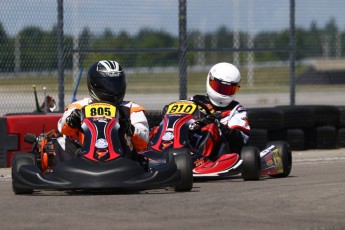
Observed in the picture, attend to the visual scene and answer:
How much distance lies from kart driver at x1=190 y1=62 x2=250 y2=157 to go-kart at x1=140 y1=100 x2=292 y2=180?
80 millimetres

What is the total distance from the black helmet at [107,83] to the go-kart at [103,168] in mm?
217

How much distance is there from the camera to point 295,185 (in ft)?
31.4

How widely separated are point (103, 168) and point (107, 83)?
0.94 m

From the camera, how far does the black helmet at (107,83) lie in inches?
363

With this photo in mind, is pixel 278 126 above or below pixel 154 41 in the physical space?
below

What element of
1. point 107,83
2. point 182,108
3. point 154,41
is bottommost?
point 182,108

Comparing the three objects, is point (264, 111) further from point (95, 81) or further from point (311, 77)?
point (311, 77)

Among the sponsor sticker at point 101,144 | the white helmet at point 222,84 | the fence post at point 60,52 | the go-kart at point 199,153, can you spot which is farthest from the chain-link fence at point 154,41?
the sponsor sticker at point 101,144

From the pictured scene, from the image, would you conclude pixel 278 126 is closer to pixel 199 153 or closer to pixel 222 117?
pixel 222 117

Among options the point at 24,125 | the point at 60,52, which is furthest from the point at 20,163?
the point at 60,52

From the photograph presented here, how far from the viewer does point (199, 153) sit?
10.5 metres

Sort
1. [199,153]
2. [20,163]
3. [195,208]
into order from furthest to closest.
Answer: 1. [199,153]
2. [20,163]
3. [195,208]

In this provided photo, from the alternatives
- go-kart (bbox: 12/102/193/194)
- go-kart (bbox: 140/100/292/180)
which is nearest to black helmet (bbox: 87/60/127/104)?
go-kart (bbox: 12/102/193/194)

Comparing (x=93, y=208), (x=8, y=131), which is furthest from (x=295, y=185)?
(x=8, y=131)
